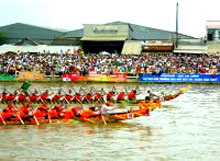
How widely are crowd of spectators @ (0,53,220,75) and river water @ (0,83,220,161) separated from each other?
1512 centimetres

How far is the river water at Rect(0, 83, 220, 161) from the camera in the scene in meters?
14.8

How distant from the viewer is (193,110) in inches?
949

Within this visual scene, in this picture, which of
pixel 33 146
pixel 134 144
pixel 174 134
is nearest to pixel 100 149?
pixel 134 144

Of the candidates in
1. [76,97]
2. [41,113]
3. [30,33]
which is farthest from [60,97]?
[30,33]

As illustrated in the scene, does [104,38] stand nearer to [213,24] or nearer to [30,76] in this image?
[30,76]

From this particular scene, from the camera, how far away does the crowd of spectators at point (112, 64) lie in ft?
124

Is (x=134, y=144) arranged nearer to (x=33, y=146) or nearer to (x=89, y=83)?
(x=33, y=146)

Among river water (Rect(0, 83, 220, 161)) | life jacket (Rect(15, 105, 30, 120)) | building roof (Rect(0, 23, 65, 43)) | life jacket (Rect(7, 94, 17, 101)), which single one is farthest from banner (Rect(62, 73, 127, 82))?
building roof (Rect(0, 23, 65, 43))

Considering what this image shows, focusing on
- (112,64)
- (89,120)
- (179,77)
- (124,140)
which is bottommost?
(124,140)

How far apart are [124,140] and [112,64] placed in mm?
23171

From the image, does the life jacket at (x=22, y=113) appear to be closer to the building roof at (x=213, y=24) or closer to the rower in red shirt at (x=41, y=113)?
the rower in red shirt at (x=41, y=113)

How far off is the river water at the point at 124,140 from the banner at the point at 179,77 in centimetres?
1367

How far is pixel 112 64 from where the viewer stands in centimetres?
3969

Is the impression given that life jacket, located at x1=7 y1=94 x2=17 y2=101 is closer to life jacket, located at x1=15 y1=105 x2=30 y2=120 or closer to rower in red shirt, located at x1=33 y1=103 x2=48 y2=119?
life jacket, located at x1=15 y1=105 x2=30 y2=120
